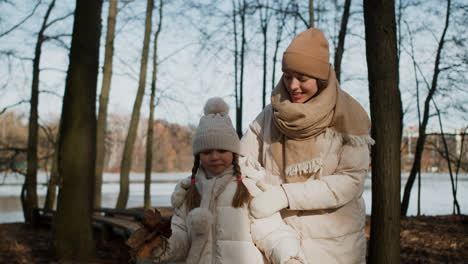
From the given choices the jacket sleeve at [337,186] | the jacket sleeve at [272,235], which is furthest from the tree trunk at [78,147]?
the jacket sleeve at [337,186]

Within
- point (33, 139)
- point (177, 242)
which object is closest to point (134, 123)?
point (33, 139)

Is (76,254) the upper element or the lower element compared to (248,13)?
lower

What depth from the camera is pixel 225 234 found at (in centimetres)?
206

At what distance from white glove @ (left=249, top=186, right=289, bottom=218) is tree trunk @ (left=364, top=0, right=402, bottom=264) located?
1803 millimetres

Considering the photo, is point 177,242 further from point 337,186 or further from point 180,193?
point 337,186

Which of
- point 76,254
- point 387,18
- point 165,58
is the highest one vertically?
point 165,58

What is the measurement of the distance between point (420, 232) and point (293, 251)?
24.9 feet

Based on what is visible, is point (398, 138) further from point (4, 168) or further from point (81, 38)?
point (4, 168)

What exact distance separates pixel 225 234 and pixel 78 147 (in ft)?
15.3

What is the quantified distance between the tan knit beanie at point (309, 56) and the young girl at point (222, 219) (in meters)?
0.50

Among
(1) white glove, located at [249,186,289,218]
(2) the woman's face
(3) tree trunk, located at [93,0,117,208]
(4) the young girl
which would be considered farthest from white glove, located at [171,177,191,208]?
(3) tree trunk, located at [93,0,117,208]

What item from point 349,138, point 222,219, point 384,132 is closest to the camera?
point 222,219

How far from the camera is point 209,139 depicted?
221 centimetres

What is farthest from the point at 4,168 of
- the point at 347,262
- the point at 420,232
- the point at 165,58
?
the point at 347,262
